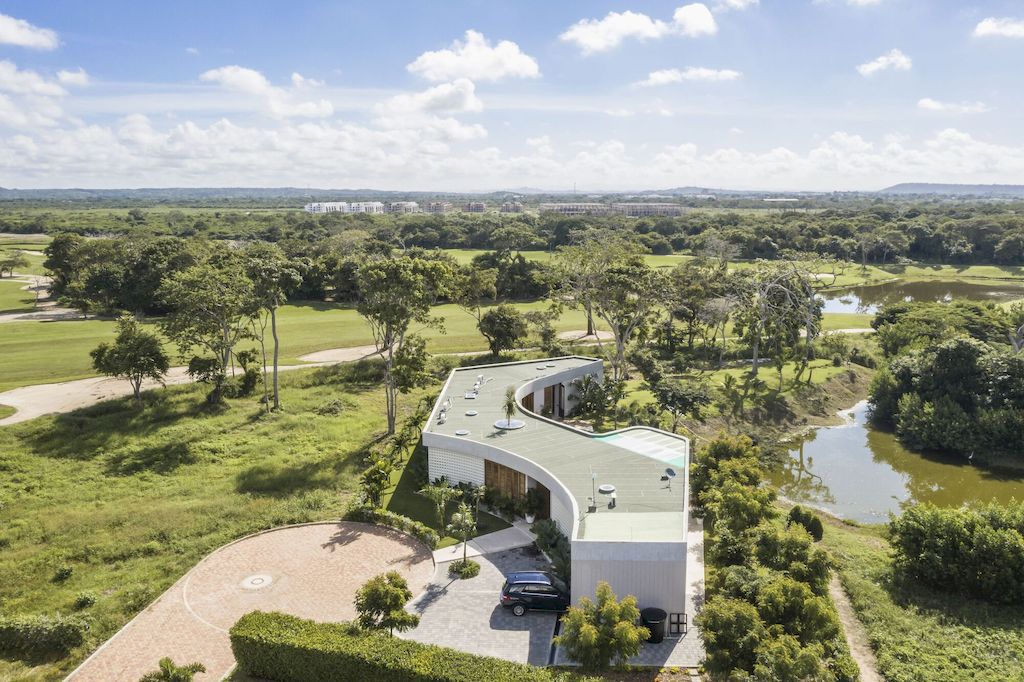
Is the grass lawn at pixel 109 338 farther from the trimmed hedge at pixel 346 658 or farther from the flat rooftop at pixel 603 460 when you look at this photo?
the trimmed hedge at pixel 346 658

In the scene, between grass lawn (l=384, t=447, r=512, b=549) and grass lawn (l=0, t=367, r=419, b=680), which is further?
grass lawn (l=384, t=447, r=512, b=549)

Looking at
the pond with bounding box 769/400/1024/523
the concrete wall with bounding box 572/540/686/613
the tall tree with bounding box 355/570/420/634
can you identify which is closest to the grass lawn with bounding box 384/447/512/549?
the tall tree with bounding box 355/570/420/634

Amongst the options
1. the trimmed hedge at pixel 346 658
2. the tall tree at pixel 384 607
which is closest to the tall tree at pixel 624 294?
the tall tree at pixel 384 607

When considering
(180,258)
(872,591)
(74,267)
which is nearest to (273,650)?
(872,591)

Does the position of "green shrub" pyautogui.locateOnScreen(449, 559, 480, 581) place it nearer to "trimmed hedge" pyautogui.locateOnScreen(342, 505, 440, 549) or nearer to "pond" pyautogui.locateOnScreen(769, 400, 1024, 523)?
"trimmed hedge" pyautogui.locateOnScreen(342, 505, 440, 549)

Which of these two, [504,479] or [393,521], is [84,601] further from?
[504,479]

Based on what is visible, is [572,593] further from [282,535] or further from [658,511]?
[282,535]
